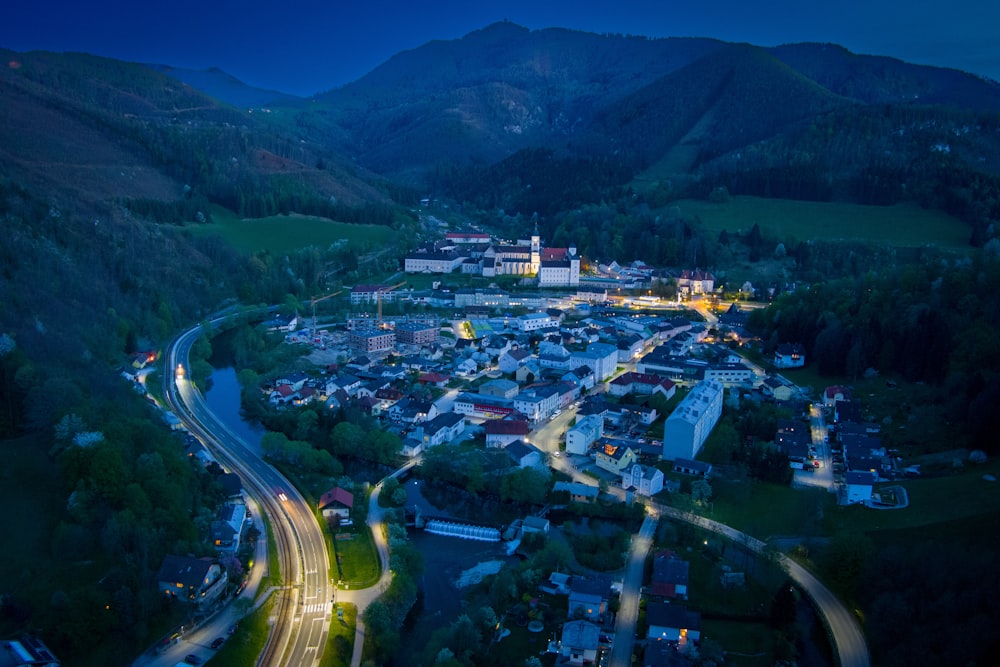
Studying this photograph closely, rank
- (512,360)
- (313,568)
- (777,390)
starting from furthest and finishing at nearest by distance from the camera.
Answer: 1. (512,360)
2. (777,390)
3. (313,568)

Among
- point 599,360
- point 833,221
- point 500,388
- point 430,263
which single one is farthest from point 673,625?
point 833,221

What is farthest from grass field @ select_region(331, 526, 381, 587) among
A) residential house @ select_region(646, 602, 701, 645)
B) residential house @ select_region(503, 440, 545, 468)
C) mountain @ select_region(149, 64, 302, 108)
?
mountain @ select_region(149, 64, 302, 108)

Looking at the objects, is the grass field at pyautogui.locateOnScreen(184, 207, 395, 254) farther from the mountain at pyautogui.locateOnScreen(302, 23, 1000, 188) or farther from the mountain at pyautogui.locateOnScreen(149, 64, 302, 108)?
the mountain at pyautogui.locateOnScreen(149, 64, 302, 108)

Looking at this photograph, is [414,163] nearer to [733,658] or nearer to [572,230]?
[572,230]

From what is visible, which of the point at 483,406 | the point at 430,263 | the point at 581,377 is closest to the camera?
the point at 483,406

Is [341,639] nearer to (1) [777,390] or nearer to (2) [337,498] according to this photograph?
(2) [337,498]

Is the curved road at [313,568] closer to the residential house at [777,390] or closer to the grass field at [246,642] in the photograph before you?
the grass field at [246,642]

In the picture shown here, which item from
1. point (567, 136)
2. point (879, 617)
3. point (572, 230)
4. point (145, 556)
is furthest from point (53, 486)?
point (567, 136)
